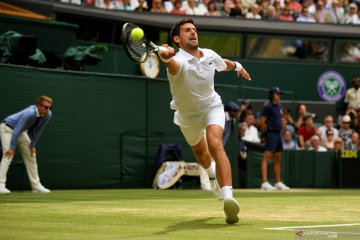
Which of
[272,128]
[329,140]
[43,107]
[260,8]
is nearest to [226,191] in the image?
[43,107]

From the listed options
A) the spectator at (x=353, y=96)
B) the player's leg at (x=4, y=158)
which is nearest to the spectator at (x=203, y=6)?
the spectator at (x=353, y=96)

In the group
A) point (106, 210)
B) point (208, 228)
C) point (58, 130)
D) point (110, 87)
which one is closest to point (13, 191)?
point (58, 130)

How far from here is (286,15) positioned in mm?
29094

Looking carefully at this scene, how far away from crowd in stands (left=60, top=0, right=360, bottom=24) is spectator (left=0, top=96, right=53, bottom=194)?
30.4 ft

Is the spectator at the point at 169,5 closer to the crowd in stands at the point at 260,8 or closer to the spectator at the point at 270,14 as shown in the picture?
the crowd in stands at the point at 260,8

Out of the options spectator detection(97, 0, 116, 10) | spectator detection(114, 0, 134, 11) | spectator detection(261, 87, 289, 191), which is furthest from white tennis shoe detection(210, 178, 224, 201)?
spectator detection(114, 0, 134, 11)

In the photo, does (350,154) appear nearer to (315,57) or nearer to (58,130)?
(315,57)

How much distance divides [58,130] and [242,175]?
560 cm

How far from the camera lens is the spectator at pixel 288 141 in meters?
23.2

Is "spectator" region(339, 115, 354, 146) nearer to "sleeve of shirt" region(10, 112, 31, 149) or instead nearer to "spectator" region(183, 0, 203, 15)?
"spectator" region(183, 0, 203, 15)

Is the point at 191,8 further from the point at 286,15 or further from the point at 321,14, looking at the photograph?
the point at 321,14

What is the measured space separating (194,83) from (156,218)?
1.54 metres

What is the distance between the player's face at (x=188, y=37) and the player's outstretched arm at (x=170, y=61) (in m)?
0.44

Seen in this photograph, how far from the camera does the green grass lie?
8055 mm
